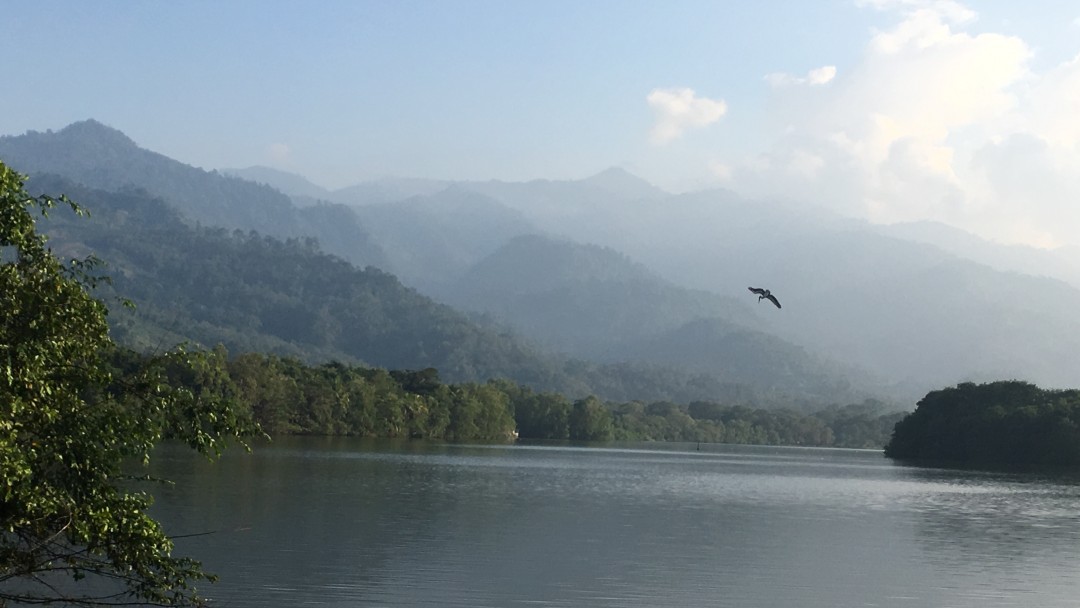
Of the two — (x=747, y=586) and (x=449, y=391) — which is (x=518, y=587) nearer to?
(x=747, y=586)

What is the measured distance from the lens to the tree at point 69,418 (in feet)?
54.0

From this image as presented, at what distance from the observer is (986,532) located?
55031mm

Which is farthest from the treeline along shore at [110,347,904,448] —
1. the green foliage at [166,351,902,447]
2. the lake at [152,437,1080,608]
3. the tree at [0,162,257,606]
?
the tree at [0,162,257,606]

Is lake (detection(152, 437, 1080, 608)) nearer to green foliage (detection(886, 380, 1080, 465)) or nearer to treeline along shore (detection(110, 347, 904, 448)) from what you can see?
green foliage (detection(886, 380, 1080, 465))

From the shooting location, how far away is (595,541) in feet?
151

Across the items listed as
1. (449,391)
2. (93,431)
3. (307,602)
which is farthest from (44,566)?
(449,391)

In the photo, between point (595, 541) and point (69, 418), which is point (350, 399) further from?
point (69, 418)

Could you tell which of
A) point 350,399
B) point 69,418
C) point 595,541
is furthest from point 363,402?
point 69,418

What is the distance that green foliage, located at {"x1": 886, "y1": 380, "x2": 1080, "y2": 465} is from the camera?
13600cm

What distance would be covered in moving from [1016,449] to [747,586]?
116952 millimetres

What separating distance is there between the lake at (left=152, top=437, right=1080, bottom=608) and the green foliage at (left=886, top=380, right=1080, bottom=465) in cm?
5648

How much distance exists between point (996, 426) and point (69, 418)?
5565 inches

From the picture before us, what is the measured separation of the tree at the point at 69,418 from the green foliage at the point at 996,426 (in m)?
133

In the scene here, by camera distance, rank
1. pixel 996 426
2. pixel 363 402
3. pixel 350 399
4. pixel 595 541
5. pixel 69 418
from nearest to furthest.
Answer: pixel 69 418 → pixel 595 541 → pixel 996 426 → pixel 350 399 → pixel 363 402
